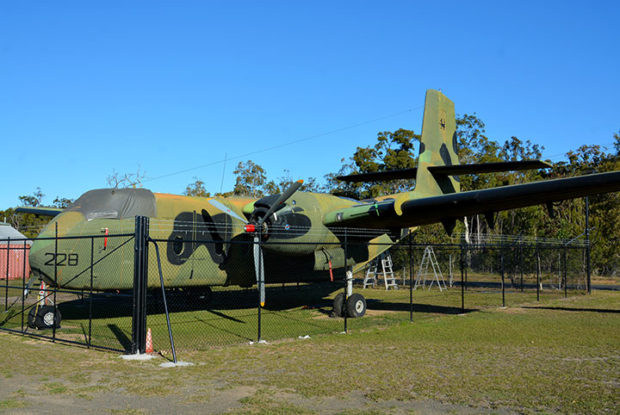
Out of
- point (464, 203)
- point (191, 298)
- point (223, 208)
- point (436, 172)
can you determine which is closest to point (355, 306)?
point (464, 203)

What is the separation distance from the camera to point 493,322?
15211mm

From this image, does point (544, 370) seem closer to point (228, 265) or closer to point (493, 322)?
point (493, 322)

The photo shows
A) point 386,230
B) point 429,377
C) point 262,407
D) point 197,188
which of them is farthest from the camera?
point 197,188

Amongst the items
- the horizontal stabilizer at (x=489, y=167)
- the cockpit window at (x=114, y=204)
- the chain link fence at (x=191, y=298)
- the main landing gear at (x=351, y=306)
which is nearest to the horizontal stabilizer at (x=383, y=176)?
the horizontal stabilizer at (x=489, y=167)

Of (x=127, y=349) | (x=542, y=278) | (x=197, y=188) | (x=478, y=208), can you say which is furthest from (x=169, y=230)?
(x=197, y=188)

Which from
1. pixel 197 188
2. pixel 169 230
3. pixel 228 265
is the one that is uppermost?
pixel 197 188

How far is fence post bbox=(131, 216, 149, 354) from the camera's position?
33.5ft

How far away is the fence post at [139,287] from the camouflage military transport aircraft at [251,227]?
2899 mm

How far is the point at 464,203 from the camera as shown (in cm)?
1523

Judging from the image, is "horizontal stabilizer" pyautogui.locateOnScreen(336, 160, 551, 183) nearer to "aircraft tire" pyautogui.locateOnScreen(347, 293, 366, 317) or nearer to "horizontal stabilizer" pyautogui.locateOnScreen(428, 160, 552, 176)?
"horizontal stabilizer" pyautogui.locateOnScreen(428, 160, 552, 176)

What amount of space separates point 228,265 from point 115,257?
11.4ft

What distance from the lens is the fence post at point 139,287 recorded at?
10203 mm

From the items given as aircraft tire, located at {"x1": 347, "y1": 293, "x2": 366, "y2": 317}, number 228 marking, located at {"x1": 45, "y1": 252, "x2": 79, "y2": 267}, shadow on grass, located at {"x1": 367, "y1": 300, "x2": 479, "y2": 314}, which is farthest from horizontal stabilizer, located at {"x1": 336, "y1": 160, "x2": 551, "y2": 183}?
number 228 marking, located at {"x1": 45, "y1": 252, "x2": 79, "y2": 267}

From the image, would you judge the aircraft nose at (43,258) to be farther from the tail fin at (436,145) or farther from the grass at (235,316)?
the tail fin at (436,145)
